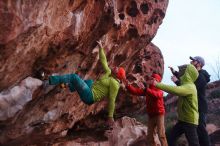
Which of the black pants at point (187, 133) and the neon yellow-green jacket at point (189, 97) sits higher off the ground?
the neon yellow-green jacket at point (189, 97)

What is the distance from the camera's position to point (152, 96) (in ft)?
32.4

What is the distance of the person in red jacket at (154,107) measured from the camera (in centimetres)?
982

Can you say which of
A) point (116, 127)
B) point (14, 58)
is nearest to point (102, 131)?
point (116, 127)

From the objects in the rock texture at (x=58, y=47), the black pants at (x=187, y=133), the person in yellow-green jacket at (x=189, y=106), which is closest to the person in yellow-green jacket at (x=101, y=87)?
the rock texture at (x=58, y=47)

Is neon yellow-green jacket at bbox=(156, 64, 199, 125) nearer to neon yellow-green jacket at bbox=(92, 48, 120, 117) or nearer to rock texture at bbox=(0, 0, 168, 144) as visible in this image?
neon yellow-green jacket at bbox=(92, 48, 120, 117)

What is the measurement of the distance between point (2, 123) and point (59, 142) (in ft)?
10.9

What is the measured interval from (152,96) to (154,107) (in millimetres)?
348

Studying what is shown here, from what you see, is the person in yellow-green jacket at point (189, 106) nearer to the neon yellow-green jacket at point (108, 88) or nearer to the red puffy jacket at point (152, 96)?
the red puffy jacket at point (152, 96)

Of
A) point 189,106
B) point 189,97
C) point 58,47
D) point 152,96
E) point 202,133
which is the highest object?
point 58,47

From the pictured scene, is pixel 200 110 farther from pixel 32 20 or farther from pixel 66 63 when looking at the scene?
pixel 32 20

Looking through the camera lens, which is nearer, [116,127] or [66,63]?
[66,63]

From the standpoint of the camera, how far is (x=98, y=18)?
34.4 ft

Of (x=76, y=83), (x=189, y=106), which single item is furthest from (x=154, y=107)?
(x=76, y=83)

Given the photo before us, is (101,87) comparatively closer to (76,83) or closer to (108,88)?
(108,88)
